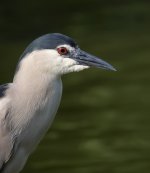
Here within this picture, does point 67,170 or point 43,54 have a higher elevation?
point 43,54

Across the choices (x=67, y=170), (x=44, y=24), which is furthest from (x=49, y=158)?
(x=44, y=24)

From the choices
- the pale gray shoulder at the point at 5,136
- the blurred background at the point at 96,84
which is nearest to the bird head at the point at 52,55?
the pale gray shoulder at the point at 5,136

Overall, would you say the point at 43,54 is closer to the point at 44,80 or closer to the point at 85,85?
the point at 44,80

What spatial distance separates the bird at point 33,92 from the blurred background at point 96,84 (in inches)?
55.8

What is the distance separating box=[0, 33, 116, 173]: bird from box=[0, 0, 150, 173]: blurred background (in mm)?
1416

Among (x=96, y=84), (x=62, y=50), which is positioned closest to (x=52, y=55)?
(x=62, y=50)

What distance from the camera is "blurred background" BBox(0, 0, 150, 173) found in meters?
5.73

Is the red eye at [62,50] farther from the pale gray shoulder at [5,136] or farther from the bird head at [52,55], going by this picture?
the pale gray shoulder at [5,136]

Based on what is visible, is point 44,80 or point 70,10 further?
point 70,10

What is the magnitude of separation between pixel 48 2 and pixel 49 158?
310 centimetres

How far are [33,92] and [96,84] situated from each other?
2769mm

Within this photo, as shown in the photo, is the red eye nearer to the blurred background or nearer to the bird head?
the bird head

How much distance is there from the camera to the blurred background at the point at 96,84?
5734mm

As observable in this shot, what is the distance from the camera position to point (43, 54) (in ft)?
13.2
